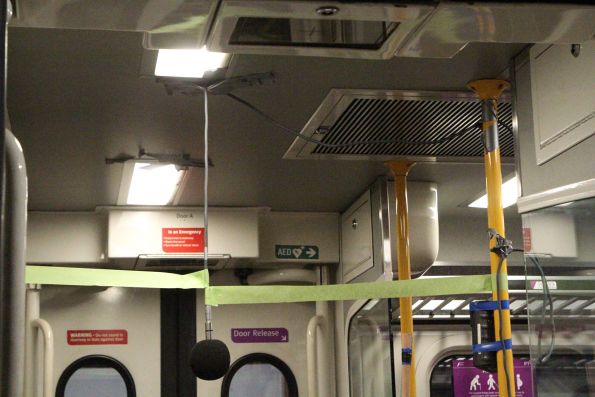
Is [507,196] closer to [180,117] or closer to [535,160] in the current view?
[180,117]

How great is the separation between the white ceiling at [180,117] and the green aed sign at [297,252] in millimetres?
503

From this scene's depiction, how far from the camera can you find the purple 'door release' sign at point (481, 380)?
23.9ft

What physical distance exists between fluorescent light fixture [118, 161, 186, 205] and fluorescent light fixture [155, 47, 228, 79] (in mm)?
1447

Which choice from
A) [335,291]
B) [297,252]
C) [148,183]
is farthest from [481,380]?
[335,291]

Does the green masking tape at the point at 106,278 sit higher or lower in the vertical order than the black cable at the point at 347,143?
lower

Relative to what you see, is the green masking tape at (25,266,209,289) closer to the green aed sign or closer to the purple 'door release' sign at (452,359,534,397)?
the green aed sign

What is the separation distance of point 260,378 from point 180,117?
9.71 feet

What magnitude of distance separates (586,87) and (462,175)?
2.70 metres

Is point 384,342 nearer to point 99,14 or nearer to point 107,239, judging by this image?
point 107,239

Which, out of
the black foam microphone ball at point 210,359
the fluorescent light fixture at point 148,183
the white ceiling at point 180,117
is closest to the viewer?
the black foam microphone ball at point 210,359

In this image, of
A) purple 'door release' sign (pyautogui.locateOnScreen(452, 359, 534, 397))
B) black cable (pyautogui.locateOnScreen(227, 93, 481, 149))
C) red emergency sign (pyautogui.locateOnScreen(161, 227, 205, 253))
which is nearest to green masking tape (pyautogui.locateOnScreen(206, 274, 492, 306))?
black cable (pyautogui.locateOnScreen(227, 93, 481, 149))

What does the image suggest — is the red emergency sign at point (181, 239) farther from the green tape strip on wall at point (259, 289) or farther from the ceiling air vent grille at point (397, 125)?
the green tape strip on wall at point (259, 289)

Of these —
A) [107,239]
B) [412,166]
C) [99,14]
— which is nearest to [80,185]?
[107,239]

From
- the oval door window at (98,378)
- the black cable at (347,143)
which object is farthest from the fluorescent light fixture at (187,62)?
the oval door window at (98,378)
